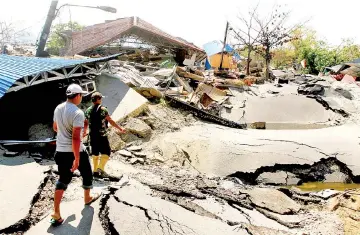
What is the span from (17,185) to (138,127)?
3524 mm

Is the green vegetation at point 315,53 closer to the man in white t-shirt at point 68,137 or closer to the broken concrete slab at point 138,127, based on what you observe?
the broken concrete slab at point 138,127

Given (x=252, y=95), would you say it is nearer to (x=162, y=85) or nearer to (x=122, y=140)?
(x=162, y=85)

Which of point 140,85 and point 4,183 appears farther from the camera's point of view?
point 140,85

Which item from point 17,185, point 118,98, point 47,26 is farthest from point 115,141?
point 47,26

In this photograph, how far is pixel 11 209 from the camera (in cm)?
362

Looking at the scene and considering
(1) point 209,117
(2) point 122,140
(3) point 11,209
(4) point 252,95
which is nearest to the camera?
(3) point 11,209

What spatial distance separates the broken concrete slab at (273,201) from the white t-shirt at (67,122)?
10.2 ft

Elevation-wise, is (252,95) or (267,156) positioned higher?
(252,95)

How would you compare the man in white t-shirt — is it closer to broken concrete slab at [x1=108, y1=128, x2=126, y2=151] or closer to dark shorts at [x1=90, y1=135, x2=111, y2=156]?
dark shorts at [x1=90, y1=135, x2=111, y2=156]

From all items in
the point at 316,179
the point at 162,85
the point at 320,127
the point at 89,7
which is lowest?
the point at 316,179

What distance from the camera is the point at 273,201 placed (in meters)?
4.75

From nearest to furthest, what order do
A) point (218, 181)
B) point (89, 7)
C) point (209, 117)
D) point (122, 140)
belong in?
point (218, 181) < point (122, 140) < point (209, 117) < point (89, 7)

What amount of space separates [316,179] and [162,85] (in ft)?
22.2

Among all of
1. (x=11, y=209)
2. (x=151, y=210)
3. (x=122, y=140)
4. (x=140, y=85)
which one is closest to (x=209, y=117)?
(x=140, y=85)
